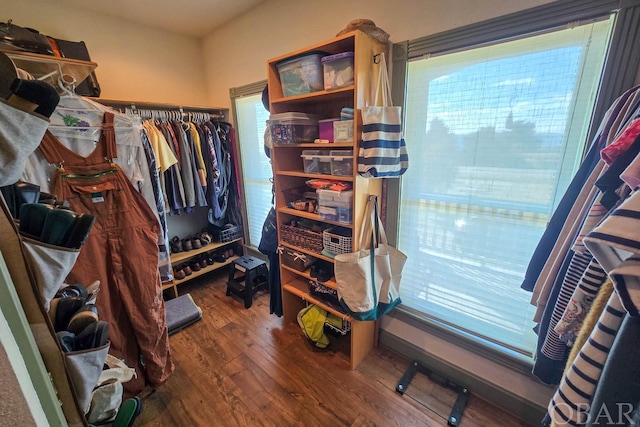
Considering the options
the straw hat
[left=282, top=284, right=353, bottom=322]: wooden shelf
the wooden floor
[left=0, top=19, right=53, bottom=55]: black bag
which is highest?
[left=0, top=19, right=53, bottom=55]: black bag

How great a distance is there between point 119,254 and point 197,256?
4.52 feet

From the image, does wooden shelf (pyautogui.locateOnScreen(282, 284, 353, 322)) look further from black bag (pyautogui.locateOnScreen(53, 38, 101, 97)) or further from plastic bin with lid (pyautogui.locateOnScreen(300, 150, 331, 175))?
black bag (pyautogui.locateOnScreen(53, 38, 101, 97))

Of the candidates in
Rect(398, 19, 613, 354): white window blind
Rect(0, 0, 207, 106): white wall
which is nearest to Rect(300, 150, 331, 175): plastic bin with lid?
Rect(398, 19, 613, 354): white window blind

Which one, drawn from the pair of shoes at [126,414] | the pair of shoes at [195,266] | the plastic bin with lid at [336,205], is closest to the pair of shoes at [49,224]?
the pair of shoes at [126,414]

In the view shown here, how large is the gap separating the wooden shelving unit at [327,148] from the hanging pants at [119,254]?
839mm

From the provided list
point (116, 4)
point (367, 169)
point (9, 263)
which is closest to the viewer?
point (9, 263)

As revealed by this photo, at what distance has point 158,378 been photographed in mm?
1531

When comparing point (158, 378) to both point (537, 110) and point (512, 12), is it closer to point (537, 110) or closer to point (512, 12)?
point (537, 110)

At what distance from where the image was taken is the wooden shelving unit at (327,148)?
128cm

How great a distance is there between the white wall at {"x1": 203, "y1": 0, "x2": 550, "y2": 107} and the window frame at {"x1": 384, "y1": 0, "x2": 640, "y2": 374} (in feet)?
0.16

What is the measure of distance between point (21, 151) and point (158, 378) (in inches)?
61.1

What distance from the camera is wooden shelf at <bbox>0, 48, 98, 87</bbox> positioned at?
142 centimetres

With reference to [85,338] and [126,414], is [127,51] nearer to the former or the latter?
[85,338]

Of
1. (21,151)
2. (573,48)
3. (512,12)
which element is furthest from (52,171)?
(573,48)
